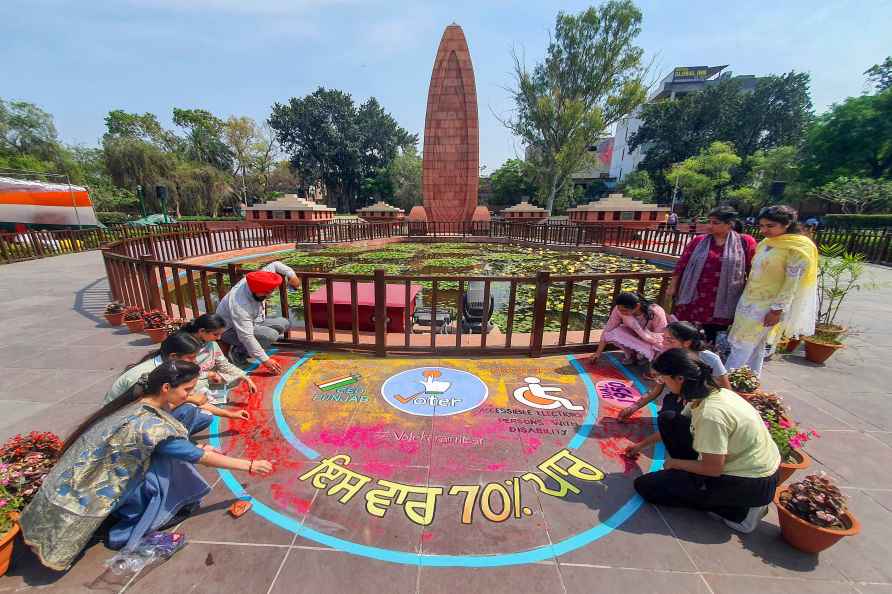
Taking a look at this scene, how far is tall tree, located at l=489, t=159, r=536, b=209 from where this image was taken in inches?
1732

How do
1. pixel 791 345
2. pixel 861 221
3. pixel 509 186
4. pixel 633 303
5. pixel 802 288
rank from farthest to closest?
pixel 509 186, pixel 861 221, pixel 791 345, pixel 633 303, pixel 802 288

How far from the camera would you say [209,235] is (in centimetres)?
1227

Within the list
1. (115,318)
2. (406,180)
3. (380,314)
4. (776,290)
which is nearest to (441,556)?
(380,314)

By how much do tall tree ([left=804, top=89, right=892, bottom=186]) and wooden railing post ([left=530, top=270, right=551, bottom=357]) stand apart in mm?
31548

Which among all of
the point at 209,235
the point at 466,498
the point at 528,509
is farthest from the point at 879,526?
the point at 209,235

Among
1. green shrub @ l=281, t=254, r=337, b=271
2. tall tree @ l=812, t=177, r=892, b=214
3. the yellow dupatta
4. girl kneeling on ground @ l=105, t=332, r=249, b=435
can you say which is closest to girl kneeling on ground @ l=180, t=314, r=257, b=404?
girl kneeling on ground @ l=105, t=332, r=249, b=435

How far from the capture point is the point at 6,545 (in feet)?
5.30

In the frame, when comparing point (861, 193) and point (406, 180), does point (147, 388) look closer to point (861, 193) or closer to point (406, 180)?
point (861, 193)

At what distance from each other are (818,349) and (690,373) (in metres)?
4.06

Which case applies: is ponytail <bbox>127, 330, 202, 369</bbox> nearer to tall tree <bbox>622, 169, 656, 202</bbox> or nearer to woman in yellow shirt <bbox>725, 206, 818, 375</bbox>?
woman in yellow shirt <bbox>725, 206, 818, 375</bbox>

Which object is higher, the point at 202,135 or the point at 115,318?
the point at 202,135

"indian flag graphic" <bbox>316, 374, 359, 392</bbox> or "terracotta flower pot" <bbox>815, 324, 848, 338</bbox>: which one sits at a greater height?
"terracotta flower pot" <bbox>815, 324, 848, 338</bbox>

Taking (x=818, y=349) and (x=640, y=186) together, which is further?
(x=640, y=186)

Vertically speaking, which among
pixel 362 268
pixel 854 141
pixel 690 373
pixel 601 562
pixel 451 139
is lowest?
pixel 362 268
